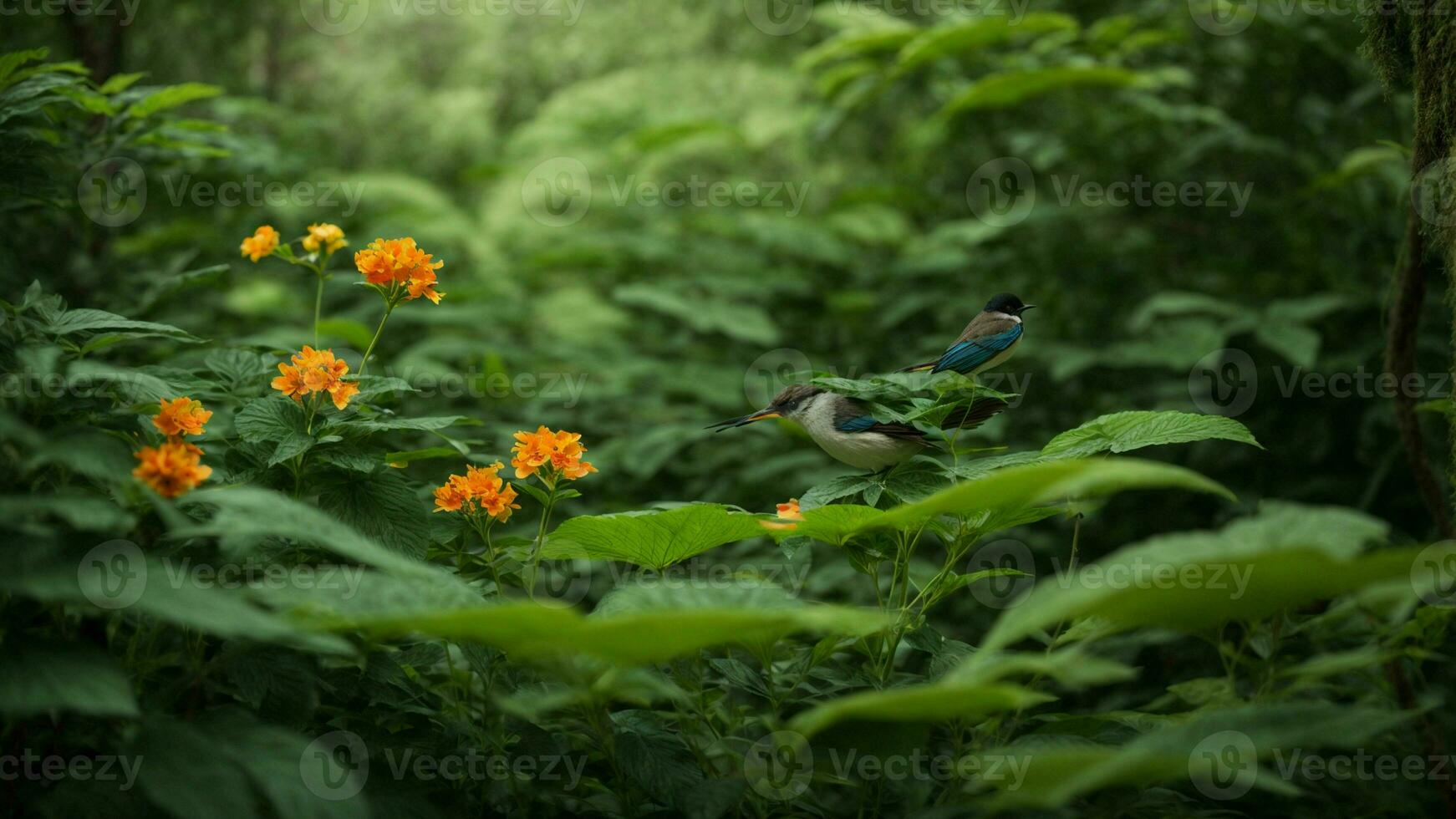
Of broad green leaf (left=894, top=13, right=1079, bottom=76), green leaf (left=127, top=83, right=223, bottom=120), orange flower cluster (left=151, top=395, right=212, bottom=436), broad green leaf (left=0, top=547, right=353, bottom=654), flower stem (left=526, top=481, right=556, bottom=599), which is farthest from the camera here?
broad green leaf (left=894, top=13, right=1079, bottom=76)

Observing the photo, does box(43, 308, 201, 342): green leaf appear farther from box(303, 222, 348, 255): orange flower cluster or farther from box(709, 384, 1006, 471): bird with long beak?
box(709, 384, 1006, 471): bird with long beak

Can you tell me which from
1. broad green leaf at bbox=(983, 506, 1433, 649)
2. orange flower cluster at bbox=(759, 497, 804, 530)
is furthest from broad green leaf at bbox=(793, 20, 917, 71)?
broad green leaf at bbox=(983, 506, 1433, 649)

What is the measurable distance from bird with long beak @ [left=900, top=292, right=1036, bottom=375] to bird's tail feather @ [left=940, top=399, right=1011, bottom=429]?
0.34 ft

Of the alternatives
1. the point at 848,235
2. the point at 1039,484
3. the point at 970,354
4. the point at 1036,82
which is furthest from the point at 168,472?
the point at 848,235

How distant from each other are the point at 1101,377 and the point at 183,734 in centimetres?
406

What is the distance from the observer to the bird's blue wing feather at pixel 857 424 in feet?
6.46

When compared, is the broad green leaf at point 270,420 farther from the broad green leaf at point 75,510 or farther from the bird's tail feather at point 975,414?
the bird's tail feather at point 975,414

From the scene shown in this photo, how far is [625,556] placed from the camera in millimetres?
1820

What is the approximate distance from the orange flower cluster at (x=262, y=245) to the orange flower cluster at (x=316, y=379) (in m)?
0.34

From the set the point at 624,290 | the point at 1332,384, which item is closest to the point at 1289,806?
the point at 1332,384

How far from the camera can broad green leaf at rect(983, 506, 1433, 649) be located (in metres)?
1.11

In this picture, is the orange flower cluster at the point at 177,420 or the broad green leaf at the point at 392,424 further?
the broad green leaf at the point at 392,424

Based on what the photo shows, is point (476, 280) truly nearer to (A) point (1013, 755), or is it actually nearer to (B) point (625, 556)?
(B) point (625, 556)

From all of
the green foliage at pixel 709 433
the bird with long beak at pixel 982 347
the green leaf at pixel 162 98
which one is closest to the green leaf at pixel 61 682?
the green foliage at pixel 709 433
